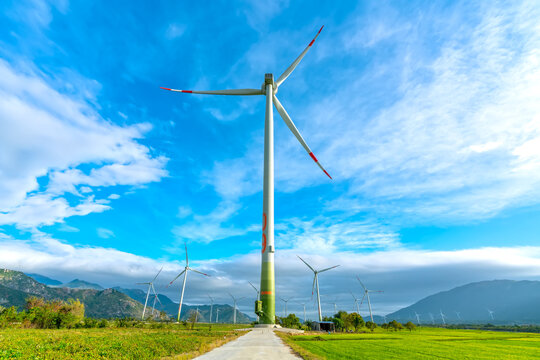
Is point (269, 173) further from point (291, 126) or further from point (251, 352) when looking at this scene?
point (251, 352)

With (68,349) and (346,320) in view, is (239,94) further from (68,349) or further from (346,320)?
(346,320)

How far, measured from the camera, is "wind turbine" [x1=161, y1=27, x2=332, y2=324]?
7188cm

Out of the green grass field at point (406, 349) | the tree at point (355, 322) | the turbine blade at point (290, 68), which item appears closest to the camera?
the green grass field at point (406, 349)

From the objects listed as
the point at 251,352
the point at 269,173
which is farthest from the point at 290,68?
the point at 251,352

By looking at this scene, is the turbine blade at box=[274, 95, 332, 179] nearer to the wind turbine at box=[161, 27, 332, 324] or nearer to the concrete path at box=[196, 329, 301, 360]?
the wind turbine at box=[161, 27, 332, 324]

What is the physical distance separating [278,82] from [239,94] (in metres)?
15.0

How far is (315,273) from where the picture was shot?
132 m

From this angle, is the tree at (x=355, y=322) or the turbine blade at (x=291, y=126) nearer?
the turbine blade at (x=291, y=126)

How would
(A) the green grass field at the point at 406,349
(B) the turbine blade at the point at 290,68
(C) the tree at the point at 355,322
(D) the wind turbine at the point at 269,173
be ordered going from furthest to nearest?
(C) the tree at the point at 355,322 → (B) the turbine blade at the point at 290,68 → (D) the wind turbine at the point at 269,173 → (A) the green grass field at the point at 406,349

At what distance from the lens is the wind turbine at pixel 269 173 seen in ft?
236

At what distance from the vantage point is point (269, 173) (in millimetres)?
82250

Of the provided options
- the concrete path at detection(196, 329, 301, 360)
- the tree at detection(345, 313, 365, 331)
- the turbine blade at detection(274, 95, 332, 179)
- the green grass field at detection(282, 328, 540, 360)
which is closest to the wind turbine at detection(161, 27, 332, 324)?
the turbine blade at detection(274, 95, 332, 179)

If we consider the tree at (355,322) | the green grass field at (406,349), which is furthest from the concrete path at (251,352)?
the tree at (355,322)

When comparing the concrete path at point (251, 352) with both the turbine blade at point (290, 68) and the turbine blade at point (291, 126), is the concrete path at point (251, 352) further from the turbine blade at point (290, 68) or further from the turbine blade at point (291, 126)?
the turbine blade at point (290, 68)
